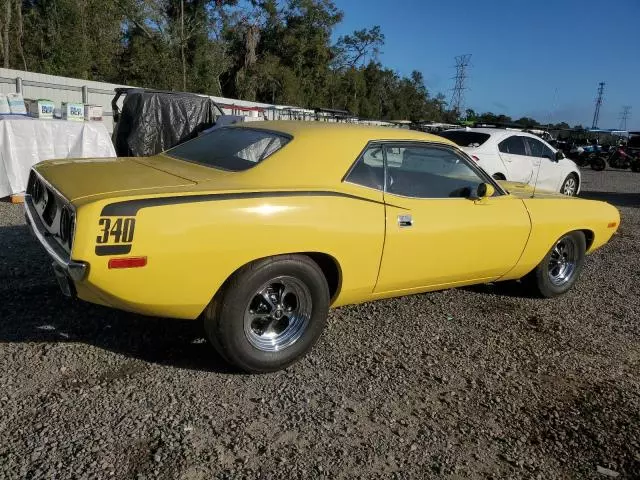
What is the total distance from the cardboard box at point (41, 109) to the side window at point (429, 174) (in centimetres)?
646

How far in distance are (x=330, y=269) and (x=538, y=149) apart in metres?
8.71

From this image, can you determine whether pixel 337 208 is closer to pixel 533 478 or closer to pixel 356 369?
pixel 356 369

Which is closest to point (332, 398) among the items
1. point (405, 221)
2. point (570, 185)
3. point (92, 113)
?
point (405, 221)

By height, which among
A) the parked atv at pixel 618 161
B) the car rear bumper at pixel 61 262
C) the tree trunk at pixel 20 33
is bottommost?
the parked atv at pixel 618 161

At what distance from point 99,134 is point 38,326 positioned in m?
5.59

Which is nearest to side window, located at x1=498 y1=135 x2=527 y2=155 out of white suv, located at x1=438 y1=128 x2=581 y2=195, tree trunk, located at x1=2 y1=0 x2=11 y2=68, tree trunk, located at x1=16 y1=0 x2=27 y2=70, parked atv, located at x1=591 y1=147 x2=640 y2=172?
white suv, located at x1=438 y1=128 x2=581 y2=195

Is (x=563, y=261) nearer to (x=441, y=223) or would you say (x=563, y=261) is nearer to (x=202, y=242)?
(x=441, y=223)

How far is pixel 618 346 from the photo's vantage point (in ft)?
13.2

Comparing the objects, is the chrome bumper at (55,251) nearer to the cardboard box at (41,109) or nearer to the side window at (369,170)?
the side window at (369,170)

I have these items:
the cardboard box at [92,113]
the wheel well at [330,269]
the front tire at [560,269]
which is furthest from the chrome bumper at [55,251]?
the cardboard box at [92,113]

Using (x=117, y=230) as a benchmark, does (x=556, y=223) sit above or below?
below

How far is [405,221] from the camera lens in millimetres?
3475

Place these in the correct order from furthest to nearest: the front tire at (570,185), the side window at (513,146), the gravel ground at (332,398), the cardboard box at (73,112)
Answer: the front tire at (570,185) → the side window at (513,146) → the cardboard box at (73,112) → the gravel ground at (332,398)

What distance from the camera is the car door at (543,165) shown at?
1045 cm
